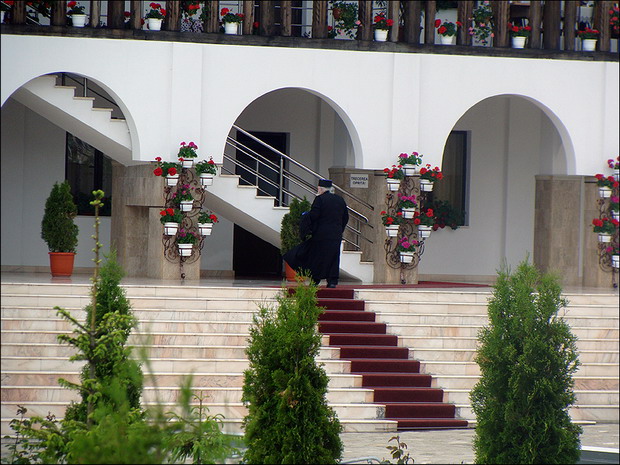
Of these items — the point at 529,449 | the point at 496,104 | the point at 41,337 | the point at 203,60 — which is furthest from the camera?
the point at 496,104

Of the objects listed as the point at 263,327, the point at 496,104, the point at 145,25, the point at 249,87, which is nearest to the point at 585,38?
the point at 496,104

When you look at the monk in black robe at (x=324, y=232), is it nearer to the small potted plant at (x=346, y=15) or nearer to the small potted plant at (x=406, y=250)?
the small potted plant at (x=406, y=250)

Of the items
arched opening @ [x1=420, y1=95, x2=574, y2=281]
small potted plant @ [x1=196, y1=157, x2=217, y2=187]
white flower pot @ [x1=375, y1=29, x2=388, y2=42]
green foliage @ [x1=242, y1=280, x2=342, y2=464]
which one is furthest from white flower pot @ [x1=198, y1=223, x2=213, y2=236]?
green foliage @ [x1=242, y1=280, x2=342, y2=464]

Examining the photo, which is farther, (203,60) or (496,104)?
(496,104)

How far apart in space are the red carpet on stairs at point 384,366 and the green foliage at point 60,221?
470 centimetres

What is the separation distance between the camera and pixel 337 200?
53.3ft

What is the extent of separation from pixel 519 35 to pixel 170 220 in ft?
23.2

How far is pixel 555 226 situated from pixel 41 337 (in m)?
10.3

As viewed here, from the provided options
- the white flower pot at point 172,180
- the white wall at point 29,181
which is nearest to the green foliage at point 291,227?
the white flower pot at point 172,180

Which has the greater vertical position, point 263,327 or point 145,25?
point 145,25

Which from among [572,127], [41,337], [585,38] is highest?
[585,38]

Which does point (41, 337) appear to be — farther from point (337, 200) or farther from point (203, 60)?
point (203, 60)

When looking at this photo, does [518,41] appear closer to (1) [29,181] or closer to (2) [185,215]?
(2) [185,215]

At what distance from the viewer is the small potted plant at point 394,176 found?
18.2 metres
